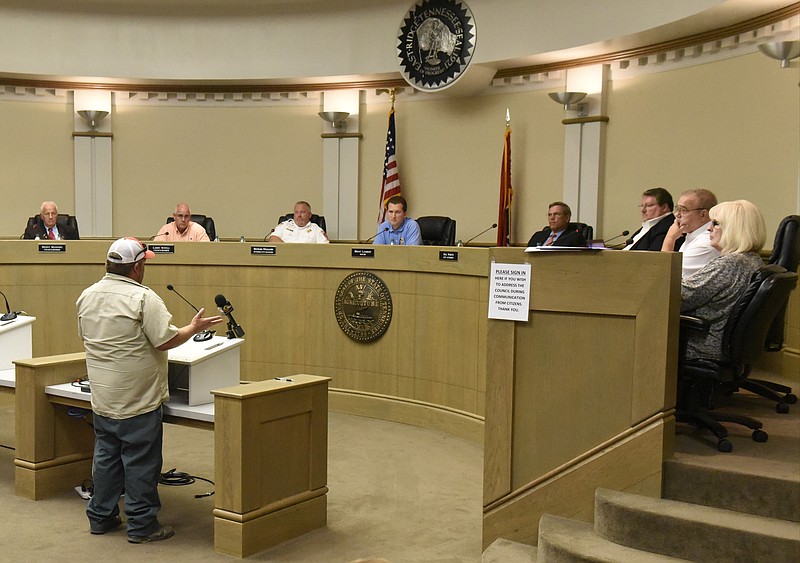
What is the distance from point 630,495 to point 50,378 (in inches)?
117

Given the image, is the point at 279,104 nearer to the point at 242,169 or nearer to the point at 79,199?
the point at 242,169

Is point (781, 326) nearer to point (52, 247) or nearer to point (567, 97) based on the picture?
point (567, 97)

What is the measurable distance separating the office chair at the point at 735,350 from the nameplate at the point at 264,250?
371 cm

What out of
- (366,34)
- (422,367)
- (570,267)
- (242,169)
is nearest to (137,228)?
(242,169)

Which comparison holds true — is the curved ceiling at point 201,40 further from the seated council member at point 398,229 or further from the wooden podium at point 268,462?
the wooden podium at point 268,462

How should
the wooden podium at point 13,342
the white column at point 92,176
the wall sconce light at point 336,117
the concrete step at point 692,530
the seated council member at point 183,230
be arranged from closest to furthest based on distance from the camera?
the concrete step at point 692,530 → the wooden podium at point 13,342 → the seated council member at point 183,230 → the wall sconce light at point 336,117 → the white column at point 92,176

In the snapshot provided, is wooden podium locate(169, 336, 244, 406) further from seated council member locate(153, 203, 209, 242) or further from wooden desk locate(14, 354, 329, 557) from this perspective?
seated council member locate(153, 203, 209, 242)

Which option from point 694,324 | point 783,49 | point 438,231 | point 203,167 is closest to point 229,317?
point 694,324

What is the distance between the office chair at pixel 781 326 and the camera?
3992 millimetres

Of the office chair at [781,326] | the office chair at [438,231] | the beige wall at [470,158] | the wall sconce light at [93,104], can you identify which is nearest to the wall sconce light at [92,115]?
the wall sconce light at [93,104]

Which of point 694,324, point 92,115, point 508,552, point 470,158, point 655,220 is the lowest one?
point 508,552

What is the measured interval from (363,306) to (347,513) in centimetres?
227

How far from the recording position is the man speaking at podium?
3723 mm

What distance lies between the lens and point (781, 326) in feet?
13.8
